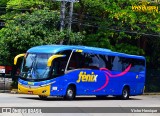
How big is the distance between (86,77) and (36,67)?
374 centimetres

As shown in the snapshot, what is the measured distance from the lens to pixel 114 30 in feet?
128

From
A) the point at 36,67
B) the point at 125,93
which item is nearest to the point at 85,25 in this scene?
the point at 125,93

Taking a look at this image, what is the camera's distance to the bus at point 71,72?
2423 centimetres

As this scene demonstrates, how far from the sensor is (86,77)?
2678 centimetres

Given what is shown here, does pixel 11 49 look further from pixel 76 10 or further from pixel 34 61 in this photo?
pixel 34 61

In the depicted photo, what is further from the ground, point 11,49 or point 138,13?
point 138,13

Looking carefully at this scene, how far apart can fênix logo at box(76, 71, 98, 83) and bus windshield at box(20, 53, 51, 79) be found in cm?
266

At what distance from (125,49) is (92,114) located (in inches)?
961

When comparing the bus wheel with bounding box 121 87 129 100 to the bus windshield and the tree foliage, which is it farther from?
the bus windshield

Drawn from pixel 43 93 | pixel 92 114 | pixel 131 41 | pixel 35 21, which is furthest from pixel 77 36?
pixel 92 114

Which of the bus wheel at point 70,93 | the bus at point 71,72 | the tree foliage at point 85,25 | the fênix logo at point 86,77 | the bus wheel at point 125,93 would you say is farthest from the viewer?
the tree foliage at point 85,25

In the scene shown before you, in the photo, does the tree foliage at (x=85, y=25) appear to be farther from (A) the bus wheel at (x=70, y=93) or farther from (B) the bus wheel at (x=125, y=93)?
(A) the bus wheel at (x=70, y=93)

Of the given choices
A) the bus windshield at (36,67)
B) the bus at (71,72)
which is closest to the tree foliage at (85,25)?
the bus at (71,72)

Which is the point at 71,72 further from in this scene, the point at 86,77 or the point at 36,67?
the point at 36,67
